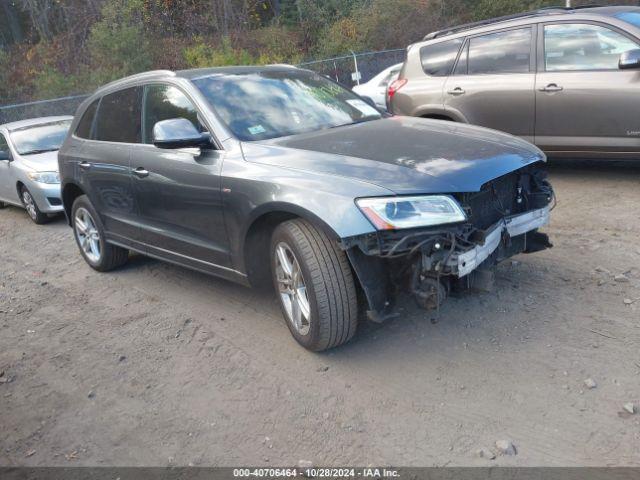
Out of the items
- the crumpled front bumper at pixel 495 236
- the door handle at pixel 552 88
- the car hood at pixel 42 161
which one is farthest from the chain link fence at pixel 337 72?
the crumpled front bumper at pixel 495 236

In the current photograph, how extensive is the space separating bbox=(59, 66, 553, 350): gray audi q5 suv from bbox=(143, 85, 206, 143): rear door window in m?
0.01

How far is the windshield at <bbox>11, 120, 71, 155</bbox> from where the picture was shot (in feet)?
31.0

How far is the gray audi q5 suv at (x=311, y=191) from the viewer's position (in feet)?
11.3

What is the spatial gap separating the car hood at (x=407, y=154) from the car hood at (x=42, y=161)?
5.67m

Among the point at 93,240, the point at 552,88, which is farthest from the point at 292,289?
the point at 552,88

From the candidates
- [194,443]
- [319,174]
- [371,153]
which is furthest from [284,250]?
[194,443]

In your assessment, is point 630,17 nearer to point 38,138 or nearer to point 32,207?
point 32,207

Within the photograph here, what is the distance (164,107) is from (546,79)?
413 centimetres

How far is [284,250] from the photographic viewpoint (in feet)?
12.7

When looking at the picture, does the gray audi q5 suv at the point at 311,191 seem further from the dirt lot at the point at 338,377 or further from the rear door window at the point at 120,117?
the dirt lot at the point at 338,377

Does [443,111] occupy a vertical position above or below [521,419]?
above

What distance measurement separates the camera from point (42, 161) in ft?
29.4

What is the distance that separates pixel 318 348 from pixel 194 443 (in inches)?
37.3

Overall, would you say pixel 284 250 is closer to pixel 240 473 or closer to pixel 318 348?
pixel 318 348
